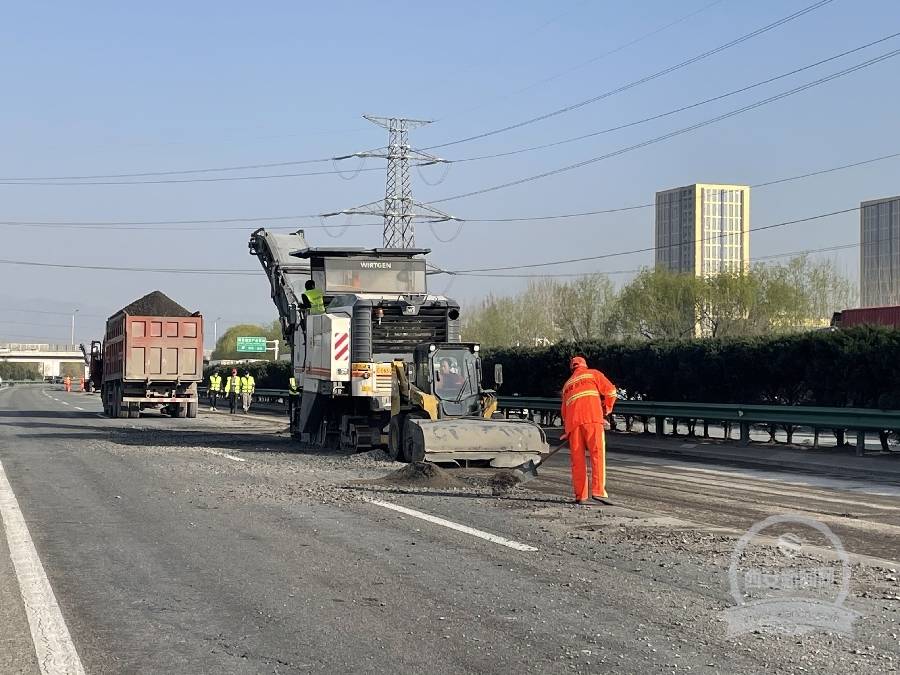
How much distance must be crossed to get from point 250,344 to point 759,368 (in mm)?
74886

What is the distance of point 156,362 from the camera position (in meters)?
37.4

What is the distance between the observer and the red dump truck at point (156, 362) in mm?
37031

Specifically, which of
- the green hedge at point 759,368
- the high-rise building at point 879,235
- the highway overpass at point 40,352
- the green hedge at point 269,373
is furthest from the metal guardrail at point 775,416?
the highway overpass at point 40,352

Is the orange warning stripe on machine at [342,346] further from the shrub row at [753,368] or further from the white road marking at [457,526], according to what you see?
the shrub row at [753,368]

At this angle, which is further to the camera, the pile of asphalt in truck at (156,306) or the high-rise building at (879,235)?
the high-rise building at (879,235)

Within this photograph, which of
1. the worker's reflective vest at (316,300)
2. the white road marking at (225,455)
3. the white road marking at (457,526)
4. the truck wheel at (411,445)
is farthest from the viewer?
the worker's reflective vest at (316,300)

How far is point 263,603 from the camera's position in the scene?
23.9 feet

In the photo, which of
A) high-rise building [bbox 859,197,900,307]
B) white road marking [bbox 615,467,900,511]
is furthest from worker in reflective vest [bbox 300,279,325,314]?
high-rise building [bbox 859,197,900,307]

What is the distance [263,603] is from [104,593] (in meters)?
1.19

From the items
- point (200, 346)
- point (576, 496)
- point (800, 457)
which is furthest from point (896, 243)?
point (576, 496)

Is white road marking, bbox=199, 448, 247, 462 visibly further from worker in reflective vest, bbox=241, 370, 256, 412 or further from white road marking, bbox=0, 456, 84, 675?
worker in reflective vest, bbox=241, 370, 256, 412

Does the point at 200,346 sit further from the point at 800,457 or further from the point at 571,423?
the point at 571,423

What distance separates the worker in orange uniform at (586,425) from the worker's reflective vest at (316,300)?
9766 millimetres

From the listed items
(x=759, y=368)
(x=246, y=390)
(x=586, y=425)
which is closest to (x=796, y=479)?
(x=586, y=425)
